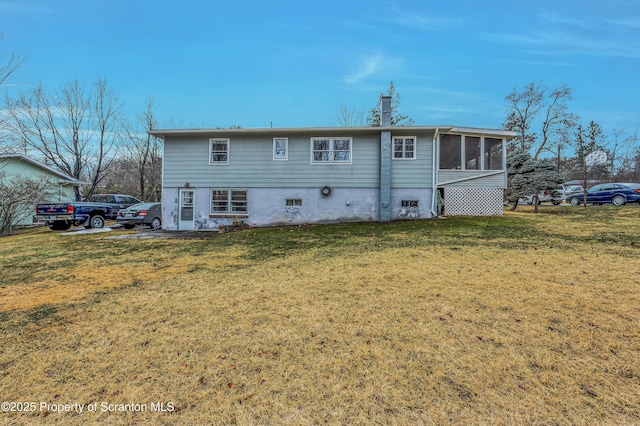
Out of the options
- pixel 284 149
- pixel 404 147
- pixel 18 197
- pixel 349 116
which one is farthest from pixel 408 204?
pixel 18 197

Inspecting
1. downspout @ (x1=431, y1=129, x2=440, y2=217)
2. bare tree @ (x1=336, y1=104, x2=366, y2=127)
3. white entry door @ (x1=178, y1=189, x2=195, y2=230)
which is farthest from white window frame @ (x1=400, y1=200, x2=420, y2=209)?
bare tree @ (x1=336, y1=104, x2=366, y2=127)

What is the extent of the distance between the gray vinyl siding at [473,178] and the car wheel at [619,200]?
9601 millimetres

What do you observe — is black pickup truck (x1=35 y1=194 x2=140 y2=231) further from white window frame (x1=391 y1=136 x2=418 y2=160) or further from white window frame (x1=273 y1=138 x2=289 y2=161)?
white window frame (x1=391 y1=136 x2=418 y2=160)

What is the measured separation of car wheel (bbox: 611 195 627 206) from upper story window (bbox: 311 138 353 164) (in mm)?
16697

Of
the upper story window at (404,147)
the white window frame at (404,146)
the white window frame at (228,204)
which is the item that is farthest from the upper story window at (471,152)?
the white window frame at (228,204)

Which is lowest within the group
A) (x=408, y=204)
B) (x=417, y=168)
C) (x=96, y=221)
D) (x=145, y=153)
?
(x=96, y=221)

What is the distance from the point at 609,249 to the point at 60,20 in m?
23.0

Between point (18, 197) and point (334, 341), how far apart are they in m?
20.5

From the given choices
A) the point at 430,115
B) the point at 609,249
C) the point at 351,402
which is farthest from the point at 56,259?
the point at 430,115

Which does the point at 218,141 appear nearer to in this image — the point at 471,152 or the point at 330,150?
the point at 330,150

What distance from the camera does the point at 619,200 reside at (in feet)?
55.1

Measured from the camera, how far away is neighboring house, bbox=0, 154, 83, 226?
16.6m

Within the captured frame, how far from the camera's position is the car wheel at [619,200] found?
54.6ft

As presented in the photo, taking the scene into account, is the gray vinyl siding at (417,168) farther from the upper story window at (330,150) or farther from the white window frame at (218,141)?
the white window frame at (218,141)
